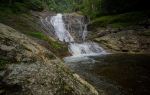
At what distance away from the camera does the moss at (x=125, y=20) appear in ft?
94.3

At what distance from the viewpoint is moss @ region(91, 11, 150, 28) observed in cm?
2875

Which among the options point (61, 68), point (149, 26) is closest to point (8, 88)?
point (61, 68)

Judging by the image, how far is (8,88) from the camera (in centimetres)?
475

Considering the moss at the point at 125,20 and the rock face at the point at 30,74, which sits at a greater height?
the rock face at the point at 30,74

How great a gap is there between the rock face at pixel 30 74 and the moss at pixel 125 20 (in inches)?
957

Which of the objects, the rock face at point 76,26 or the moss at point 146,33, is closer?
the moss at point 146,33

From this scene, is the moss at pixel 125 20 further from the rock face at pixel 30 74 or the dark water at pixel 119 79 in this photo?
the rock face at pixel 30 74

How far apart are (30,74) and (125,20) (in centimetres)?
2661

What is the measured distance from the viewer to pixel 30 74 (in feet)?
16.9

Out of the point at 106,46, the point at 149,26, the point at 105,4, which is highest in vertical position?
the point at 105,4

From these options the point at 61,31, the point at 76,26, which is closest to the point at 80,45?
the point at 61,31

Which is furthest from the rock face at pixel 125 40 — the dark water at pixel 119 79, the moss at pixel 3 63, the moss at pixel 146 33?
the moss at pixel 3 63

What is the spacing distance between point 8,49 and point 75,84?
191 cm

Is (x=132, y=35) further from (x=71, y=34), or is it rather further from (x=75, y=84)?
(x=75, y=84)
